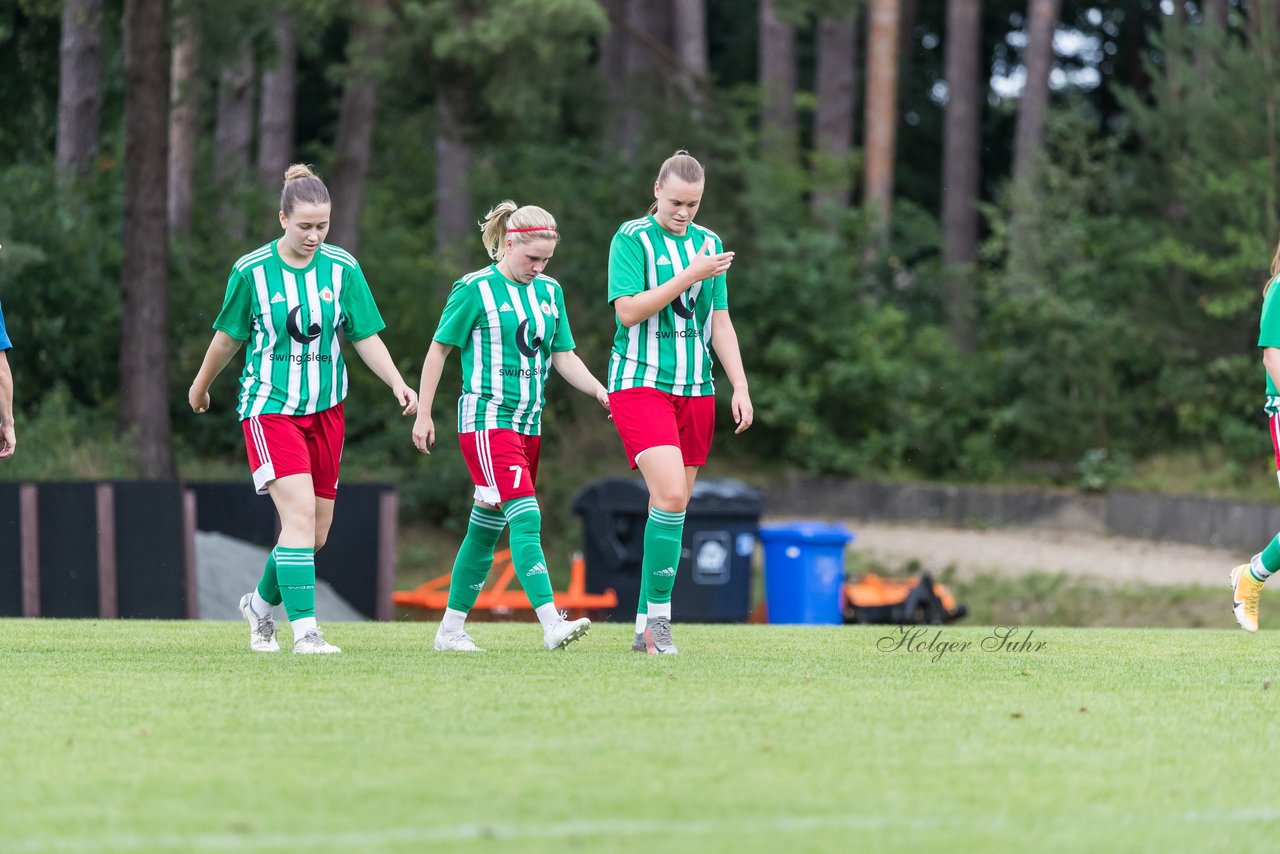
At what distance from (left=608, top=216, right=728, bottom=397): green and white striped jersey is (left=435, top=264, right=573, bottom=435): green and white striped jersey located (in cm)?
31

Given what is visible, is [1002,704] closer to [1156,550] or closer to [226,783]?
[226,783]

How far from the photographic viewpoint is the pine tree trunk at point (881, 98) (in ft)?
102

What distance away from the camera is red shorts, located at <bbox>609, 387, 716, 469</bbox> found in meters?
8.05

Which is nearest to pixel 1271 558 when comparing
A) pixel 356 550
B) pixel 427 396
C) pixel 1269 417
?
pixel 1269 417

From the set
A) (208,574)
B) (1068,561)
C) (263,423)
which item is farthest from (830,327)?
(263,423)

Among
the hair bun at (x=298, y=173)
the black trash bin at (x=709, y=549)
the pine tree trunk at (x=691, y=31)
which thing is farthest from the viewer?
the pine tree trunk at (x=691, y=31)

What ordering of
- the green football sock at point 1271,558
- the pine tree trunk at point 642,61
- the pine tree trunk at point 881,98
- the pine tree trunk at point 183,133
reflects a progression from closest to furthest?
1. the green football sock at point 1271,558
2. the pine tree trunk at point 642,61
3. the pine tree trunk at point 183,133
4. the pine tree trunk at point 881,98

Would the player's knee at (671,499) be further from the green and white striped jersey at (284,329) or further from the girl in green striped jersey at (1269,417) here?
the girl in green striped jersey at (1269,417)

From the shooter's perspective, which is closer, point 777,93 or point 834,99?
point 777,93

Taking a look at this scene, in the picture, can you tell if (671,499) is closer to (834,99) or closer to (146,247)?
(146,247)

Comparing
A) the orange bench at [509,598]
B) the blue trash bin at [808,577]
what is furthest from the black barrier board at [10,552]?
the blue trash bin at [808,577]

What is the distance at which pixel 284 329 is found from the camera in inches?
308

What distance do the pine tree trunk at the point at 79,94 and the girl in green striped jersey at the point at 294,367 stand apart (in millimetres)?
17727

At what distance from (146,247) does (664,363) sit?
47.9 ft
